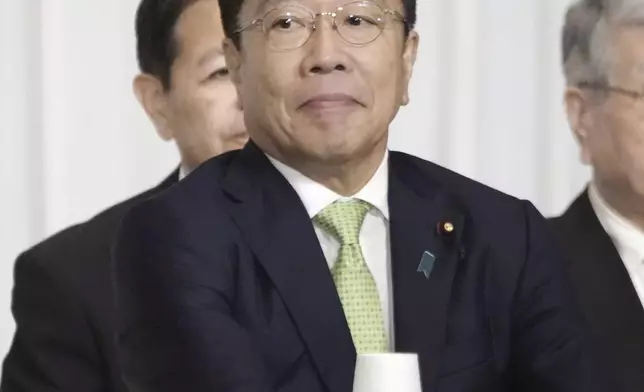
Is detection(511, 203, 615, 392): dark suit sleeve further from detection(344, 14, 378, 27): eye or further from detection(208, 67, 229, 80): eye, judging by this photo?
detection(208, 67, 229, 80): eye

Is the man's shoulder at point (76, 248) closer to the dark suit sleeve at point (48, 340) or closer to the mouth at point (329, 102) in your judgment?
the dark suit sleeve at point (48, 340)

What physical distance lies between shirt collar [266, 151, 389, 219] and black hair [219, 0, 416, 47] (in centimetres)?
15

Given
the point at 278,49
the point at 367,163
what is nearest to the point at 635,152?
the point at 367,163

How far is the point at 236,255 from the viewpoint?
1.06 metres

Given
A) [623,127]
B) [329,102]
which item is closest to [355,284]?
[329,102]

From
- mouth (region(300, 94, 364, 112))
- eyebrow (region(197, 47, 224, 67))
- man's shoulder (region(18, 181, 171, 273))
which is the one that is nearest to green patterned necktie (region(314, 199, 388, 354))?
mouth (region(300, 94, 364, 112))

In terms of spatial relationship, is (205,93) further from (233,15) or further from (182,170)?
(233,15)

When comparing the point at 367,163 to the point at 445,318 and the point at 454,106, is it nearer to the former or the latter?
the point at 445,318

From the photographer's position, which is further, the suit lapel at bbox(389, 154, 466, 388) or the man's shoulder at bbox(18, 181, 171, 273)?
the man's shoulder at bbox(18, 181, 171, 273)

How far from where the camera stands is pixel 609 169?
1543 millimetres

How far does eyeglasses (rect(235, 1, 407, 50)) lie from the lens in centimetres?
111

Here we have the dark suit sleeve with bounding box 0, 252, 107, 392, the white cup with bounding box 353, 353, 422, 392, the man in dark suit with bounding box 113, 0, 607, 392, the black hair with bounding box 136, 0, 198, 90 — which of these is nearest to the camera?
the white cup with bounding box 353, 353, 422, 392

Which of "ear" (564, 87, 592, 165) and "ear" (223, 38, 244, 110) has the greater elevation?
"ear" (564, 87, 592, 165)

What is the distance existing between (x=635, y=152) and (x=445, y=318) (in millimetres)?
559
